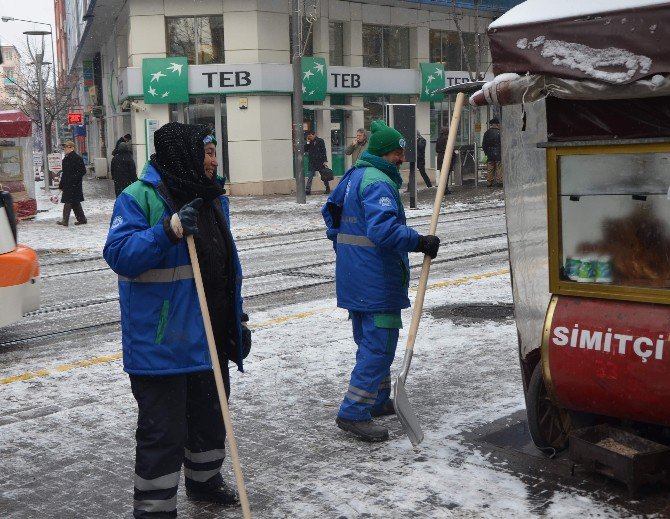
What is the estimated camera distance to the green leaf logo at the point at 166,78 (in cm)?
2675

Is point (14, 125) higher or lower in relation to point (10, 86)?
lower

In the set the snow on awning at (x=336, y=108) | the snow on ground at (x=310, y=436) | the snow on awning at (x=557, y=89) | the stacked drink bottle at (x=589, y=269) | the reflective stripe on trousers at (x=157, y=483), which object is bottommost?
the snow on ground at (x=310, y=436)

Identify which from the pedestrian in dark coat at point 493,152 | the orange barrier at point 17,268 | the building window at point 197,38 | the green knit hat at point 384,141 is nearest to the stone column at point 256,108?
the building window at point 197,38

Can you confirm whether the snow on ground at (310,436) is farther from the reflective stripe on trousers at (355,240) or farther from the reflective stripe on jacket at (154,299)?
the reflective stripe on trousers at (355,240)

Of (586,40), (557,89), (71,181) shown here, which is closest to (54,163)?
(71,181)

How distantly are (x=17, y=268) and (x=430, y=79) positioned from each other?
24.3 m

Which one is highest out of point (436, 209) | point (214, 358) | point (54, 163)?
point (54, 163)

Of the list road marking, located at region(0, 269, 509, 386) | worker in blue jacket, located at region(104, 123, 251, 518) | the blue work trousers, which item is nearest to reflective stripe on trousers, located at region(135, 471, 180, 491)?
worker in blue jacket, located at region(104, 123, 251, 518)

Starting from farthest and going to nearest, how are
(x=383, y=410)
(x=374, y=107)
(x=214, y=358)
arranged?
(x=374, y=107), (x=383, y=410), (x=214, y=358)

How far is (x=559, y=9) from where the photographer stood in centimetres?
450

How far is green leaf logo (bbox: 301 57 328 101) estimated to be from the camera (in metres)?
27.1

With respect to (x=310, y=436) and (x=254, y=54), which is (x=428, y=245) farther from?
(x=254, y=54)

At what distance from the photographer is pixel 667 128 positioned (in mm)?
4305

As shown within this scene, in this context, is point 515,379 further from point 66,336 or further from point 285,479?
point 66,336
